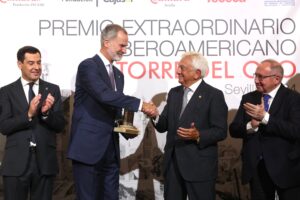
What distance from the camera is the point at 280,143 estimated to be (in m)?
3.76

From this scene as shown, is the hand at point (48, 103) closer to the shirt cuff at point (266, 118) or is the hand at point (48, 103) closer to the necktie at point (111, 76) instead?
the necktie at point (111, 76)

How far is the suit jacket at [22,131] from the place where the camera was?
3805 millimetres

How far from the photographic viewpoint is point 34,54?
4.01 meters

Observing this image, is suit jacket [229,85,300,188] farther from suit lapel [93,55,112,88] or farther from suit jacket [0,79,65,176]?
suit jacket [0,79,65,176]

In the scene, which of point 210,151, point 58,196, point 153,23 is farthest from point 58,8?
point 210,151

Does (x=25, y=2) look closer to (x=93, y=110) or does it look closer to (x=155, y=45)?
(x=155, y=45)

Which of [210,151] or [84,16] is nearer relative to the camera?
[210,151]

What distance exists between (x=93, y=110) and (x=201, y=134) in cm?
81

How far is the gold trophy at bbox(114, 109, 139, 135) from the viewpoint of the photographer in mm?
3731

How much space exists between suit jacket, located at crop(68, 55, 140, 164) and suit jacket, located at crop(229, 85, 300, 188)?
0.96 meters

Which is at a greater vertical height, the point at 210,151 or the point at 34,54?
the point at 34,54

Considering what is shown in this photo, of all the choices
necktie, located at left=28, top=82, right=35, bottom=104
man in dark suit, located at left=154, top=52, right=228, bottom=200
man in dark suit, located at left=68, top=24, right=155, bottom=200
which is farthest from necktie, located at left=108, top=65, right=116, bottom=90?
necktie, located at left=28, top=82, right=35, bottom=104

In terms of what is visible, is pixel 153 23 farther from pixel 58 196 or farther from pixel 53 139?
pixel 58 196

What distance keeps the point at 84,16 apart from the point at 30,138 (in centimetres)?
153
